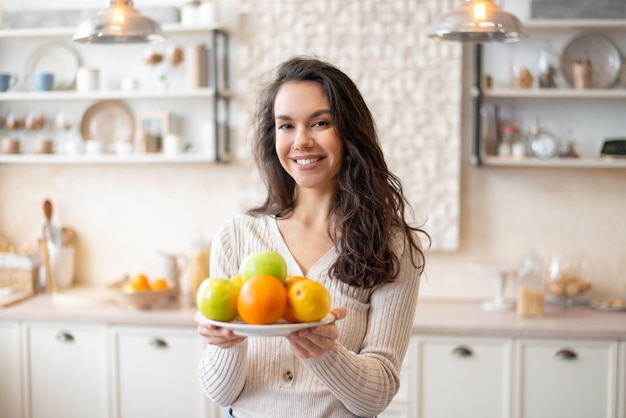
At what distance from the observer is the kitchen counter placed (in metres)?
3.02

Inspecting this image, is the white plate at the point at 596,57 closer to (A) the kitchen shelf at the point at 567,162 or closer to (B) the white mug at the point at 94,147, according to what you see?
(A) the kitchen shelf at the point at 567,162

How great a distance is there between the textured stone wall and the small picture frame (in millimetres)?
Result: 494

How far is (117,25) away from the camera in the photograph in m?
2.43

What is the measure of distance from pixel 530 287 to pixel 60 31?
2411mm

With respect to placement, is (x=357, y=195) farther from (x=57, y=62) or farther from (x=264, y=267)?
(x=57, y=62)

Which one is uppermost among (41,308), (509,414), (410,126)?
(410,126)

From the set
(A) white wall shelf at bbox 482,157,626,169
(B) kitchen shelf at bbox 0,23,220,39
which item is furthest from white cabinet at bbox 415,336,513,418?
(B) kitchen shelf at bbox 0,23,220,39

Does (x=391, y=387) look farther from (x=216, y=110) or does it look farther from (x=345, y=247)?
(x=216, y=110)

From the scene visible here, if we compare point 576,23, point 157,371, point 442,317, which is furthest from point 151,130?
point 576,23

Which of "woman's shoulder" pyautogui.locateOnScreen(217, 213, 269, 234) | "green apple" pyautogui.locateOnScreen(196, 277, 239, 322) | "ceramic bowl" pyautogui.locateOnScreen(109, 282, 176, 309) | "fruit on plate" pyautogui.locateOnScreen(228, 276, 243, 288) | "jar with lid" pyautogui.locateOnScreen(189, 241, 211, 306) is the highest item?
"woman's shoulder" pyautogui.locateOnScreen(217, 213, 269, 234)

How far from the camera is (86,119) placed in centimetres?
371

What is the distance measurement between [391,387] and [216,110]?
6.84 ft

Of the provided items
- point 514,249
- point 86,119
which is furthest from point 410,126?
point 86,119

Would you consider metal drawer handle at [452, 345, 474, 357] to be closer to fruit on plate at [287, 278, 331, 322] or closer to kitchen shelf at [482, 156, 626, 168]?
kitchen shelf at [482, 156, 626, 168]
